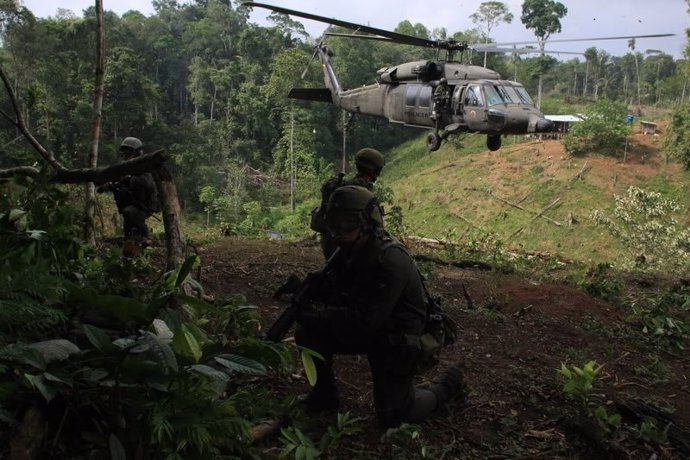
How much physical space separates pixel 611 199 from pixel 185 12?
60.8 m

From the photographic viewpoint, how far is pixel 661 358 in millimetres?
5453

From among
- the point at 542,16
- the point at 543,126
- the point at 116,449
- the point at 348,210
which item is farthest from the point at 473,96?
the point at 542,16

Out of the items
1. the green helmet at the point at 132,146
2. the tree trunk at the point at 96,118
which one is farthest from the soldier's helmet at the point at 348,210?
the green helmet at the point at 132,146

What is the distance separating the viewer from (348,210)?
10.2 ft

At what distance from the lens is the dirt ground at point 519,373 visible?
3.37m

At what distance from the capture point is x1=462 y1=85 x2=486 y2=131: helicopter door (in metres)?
11.1

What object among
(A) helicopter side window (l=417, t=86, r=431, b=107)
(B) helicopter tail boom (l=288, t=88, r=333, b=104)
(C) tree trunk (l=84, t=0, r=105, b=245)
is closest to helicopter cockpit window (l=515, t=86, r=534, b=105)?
(A) helicopter side window (l=417, t=86, r=431, b=107)

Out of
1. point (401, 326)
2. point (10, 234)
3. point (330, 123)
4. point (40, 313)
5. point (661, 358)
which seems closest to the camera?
point (40, 313)

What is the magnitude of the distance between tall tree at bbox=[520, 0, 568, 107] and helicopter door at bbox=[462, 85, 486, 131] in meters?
43.3

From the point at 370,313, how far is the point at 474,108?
884 centimetres

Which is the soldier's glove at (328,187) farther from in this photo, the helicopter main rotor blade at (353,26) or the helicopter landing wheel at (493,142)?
the helicopter landing wheel at (493,142)

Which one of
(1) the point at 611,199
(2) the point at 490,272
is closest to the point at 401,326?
(2) the point at 490,272

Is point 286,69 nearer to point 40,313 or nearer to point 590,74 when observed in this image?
point 40,313

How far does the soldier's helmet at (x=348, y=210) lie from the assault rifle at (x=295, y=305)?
28 centimetres
